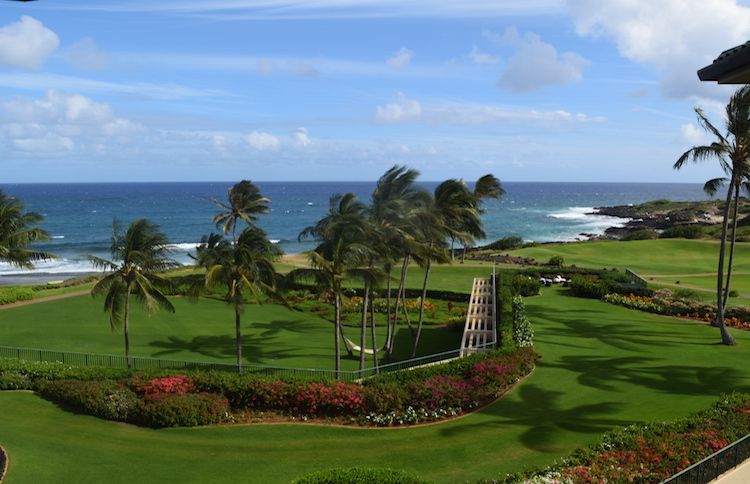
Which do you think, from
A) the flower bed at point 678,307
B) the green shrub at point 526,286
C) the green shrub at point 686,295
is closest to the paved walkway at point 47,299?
the green shrub at point 526,286

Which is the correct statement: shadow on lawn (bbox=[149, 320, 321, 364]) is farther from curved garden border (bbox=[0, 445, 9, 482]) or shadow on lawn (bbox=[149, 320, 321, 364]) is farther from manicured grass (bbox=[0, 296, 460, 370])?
curved garden border (bbox=[0, 445, 9, 482])

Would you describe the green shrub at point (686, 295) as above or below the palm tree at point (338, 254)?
below

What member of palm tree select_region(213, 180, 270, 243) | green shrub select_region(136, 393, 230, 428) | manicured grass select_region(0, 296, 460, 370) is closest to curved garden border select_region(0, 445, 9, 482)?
green shrub select_region(136, 393, 230, 428)

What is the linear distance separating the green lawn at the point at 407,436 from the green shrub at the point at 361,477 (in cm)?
316

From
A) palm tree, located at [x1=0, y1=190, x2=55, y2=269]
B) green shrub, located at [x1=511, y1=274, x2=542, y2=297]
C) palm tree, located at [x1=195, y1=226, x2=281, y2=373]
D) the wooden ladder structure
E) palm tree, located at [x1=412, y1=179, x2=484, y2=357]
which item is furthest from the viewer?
green shrub, located at [x1=511, y1=274, x2=542, y2=297]

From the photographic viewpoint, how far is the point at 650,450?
14523 millimetres

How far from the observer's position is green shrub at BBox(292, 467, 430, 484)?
478 inches

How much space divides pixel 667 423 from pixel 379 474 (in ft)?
29.8

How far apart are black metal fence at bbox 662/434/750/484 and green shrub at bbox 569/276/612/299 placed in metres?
28.5

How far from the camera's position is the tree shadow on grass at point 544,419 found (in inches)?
688

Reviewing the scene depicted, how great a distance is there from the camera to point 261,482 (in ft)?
50.6

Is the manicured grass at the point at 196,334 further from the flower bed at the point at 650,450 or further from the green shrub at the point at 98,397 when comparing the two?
the flower bed at the point at 650,450

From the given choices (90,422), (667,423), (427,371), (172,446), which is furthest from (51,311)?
(667,423)

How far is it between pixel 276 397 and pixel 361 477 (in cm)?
861
